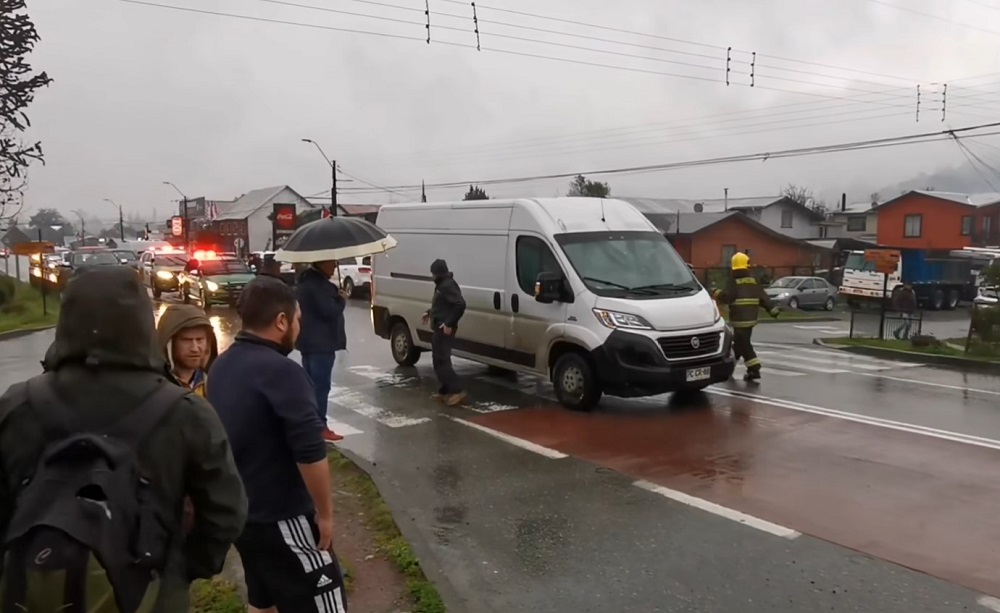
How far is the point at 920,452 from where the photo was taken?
27.4 feet

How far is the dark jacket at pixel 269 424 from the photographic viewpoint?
10.5 feet

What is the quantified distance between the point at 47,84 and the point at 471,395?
23806mm

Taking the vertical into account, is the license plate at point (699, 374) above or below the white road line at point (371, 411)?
above

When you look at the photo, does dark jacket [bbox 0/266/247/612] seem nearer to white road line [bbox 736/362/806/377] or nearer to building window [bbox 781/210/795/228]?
white road line [bbox 736/362/806/377]

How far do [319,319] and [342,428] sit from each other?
87.1 inches

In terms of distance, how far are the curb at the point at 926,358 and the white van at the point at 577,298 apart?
25.8 feet

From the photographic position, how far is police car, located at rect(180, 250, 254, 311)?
2491 cm

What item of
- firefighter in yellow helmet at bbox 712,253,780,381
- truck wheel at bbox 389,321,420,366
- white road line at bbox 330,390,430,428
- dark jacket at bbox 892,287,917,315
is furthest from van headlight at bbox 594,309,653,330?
dark jacket at bbox 892,287,917,315

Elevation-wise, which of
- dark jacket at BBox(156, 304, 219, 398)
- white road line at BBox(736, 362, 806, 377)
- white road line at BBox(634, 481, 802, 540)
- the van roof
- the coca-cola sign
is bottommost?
white road line at BBox(634, 481, 802, 540)

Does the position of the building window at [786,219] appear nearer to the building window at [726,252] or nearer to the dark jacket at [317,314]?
the building window at [726,252]

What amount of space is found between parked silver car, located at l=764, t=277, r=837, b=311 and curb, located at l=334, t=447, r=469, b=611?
31.6m

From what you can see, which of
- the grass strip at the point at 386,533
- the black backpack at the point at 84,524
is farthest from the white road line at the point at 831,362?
the black backpack at the point at 84,524

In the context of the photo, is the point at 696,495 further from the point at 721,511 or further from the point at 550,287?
the point at 550,287

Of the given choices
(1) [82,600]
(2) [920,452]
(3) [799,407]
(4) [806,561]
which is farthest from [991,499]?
(1) [82,600]
